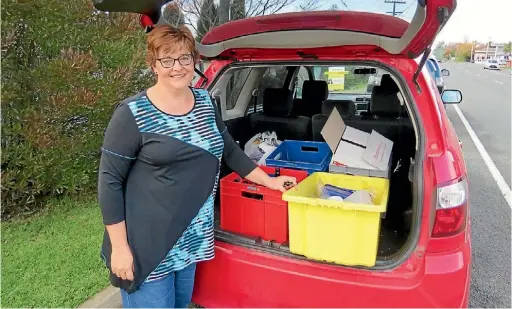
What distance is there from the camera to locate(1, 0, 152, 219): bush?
3742mm

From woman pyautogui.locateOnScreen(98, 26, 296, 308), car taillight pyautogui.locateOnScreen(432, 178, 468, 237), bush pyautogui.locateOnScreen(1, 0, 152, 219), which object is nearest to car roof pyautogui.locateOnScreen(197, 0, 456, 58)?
woman pyautogui.locateOnScreen(98, 26, 296, 308)

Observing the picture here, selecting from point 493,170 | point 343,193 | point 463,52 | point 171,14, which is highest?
point 171,14

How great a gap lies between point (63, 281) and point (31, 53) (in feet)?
7.58

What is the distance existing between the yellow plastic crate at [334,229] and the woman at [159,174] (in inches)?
17.8

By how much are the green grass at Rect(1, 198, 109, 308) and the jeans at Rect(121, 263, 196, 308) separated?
0.95m

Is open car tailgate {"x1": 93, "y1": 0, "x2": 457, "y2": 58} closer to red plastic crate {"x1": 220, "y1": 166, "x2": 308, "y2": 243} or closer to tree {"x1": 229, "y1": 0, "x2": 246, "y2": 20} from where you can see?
red plastic crate {"x1": 220, "y1": 166, "x2": 308, "y2": 243}

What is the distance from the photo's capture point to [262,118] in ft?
12.7

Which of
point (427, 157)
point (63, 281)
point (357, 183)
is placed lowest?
point (63, 281)

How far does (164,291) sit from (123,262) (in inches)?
11.1

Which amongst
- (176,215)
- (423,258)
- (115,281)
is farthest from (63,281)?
(423,258)

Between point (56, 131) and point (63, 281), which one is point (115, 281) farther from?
point (56, 131)

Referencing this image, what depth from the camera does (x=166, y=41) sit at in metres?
1.77

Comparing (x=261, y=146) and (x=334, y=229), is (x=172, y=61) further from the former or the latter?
(x=261, y=146)

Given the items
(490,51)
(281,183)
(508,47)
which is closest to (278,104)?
(281,183)
